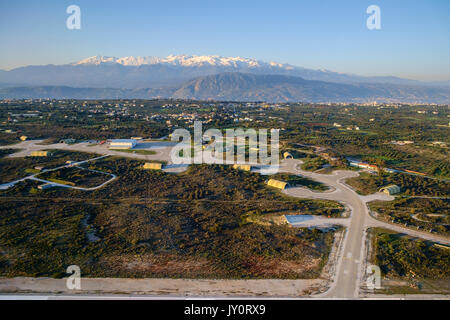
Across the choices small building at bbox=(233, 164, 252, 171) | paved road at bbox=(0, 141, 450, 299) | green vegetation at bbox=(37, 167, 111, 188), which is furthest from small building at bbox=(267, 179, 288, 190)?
green vegetation at bbox=(37, 167, 111, 188)

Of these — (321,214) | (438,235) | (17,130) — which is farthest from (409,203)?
(17,130)

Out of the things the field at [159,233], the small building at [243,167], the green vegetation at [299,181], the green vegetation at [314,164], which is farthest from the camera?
the green vegetation at [314,164]

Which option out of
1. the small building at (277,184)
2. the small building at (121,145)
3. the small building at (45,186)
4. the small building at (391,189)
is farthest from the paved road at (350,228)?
the small building at (121,145)

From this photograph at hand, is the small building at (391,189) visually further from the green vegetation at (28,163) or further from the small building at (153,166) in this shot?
the green vegetation at (28,163)

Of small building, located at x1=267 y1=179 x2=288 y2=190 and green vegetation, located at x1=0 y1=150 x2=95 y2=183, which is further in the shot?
green vegetation, located at x1=0 y1=150 x2=95 y2=183

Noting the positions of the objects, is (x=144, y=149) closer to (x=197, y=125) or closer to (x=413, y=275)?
(x=197, y=125)

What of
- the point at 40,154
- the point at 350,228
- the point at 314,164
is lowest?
the point at 350,228

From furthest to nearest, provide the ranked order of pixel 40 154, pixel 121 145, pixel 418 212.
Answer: pixel 121 145 → pixel 40 154 → pixel 418 212

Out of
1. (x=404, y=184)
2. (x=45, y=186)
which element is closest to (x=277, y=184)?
(x=404, y=184)

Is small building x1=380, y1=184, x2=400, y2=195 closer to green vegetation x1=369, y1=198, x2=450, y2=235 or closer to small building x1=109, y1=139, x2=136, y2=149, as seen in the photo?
green vegetation x1=369, y1=198, x2=450, y2=235

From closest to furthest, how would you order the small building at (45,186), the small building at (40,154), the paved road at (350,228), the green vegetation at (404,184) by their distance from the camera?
the paved road at (350,228)
the small building at (45,186)
the green vegetation at (404,184)
the small building at (40,154)

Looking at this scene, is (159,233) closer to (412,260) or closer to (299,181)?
(412,260)
